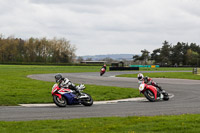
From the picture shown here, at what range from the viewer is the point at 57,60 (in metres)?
150

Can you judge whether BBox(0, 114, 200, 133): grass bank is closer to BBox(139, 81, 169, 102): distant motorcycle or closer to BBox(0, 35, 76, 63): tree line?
BBox(139, 81, 169, 102): distant motorcycle

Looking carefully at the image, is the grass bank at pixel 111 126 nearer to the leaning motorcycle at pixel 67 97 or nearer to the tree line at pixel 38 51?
the leaning motorcycle at pixel 67 97

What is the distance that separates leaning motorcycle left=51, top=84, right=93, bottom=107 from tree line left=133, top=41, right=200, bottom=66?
125 m

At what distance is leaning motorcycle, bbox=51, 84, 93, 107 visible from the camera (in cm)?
1462

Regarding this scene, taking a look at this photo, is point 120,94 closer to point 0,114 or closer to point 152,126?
point 0,114

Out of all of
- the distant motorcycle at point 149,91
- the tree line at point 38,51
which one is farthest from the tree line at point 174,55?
the distant motorcycle at point 149,91

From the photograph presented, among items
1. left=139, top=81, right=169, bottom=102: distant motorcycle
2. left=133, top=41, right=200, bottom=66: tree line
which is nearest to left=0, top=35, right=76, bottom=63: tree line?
left=133, top=41, right=200, bottom=66: tree line

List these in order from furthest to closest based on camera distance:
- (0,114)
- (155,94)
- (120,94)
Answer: (120,94), (155,94), (0,114)

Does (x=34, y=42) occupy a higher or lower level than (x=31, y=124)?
higher

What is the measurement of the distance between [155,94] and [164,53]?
141362mm

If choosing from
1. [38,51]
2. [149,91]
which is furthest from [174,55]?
[149,91]

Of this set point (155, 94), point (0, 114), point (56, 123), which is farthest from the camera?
point (155, 94)

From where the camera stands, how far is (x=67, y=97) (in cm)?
1464

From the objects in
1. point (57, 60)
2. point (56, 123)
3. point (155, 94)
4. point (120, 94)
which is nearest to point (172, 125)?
point (56, 123)
